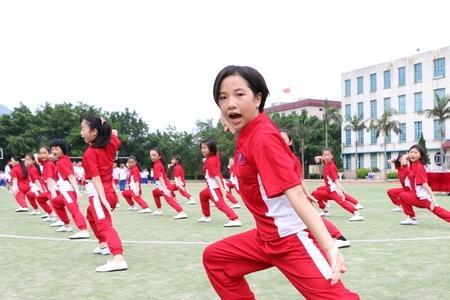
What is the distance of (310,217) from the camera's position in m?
2.59

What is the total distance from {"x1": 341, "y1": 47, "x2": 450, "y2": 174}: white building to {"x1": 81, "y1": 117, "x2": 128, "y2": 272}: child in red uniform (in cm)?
5123

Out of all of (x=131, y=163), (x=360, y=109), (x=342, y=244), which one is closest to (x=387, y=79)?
(x=360, y=109)

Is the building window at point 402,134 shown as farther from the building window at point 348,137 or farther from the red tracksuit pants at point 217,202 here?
the red tracksuit pants at point 217,202

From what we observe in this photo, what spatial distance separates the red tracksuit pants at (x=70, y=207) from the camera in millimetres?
8820

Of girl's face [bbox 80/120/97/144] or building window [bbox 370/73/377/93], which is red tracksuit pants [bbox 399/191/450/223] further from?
building window [bbox 370/73/377/93]

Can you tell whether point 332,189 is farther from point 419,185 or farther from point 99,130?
point 99,130

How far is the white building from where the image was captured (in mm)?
52625

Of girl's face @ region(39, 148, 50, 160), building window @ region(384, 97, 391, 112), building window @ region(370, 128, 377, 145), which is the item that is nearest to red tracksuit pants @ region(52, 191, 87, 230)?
girl's face @ region(39, 148, 50, 160)

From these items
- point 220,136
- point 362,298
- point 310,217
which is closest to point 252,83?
point 310,217

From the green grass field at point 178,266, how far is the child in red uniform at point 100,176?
19.2 inches

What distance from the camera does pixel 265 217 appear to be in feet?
9.86

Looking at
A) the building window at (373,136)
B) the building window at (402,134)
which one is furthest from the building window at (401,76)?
the building window at (373,136)

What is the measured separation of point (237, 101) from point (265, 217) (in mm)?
725

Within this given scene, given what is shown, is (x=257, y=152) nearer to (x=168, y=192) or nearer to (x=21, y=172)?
(x=168, y=192)
